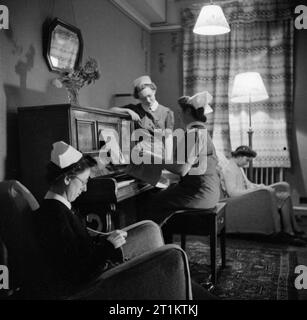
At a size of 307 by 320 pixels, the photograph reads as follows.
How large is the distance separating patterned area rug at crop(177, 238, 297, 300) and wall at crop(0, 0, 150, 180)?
66.8 inches

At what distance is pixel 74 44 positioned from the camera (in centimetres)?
356

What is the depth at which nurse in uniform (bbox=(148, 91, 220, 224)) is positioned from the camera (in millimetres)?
2936

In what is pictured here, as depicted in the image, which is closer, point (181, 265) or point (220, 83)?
point (181, 265)

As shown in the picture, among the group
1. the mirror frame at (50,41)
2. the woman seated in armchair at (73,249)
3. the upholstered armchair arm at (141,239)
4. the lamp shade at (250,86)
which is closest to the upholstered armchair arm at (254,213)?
the lamp shade at (250,86)

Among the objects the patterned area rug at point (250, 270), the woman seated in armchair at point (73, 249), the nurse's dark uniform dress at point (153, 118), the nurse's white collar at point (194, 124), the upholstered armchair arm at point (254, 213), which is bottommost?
the patterned area rug at point (250, 270)

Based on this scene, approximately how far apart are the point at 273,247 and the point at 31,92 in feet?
8.79

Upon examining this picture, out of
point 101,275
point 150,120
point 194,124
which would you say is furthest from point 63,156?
point 150,120

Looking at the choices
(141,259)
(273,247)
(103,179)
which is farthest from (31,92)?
(273,247)

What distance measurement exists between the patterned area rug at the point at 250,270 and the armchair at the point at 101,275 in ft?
4.14

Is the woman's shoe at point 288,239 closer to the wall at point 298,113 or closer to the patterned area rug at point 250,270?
the patterned area rug at point 250,270

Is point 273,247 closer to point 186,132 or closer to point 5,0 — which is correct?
point 186,132

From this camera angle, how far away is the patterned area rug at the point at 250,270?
277 centimetres
